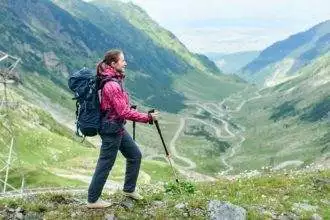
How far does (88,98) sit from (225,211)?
6.44 meters

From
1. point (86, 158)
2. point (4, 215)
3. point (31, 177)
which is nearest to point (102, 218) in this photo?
point (4, 215)

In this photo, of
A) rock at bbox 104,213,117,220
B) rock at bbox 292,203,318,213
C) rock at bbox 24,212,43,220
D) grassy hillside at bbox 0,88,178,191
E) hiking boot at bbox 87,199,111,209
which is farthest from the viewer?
grassy hillside at bbox 0,88,178,191

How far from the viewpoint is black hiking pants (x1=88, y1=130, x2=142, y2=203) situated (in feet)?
67.7

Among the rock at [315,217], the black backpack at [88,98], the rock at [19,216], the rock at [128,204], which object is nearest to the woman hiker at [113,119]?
the black backpack at [88,98]

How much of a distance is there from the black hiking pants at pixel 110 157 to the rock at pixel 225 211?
3075mm

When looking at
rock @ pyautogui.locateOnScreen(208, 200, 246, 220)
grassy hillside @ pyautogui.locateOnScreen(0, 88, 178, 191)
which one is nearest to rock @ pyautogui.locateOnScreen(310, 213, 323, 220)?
rock @ pyautogui.locateOnScreen(208, 200, 246, 220)

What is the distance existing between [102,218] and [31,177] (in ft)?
244

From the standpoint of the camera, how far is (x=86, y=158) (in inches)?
5443

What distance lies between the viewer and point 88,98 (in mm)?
20000

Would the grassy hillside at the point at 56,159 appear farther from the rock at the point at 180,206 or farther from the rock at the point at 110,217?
the rock at the point at 110,217

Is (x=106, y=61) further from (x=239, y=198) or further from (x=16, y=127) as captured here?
(x=16, y=127)

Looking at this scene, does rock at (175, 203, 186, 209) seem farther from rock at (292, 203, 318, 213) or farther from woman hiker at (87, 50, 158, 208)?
rock at (292, 203, 318, 213)

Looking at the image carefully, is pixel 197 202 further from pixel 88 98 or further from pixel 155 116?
pixel 88 98

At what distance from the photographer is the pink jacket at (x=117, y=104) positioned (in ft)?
65.0
